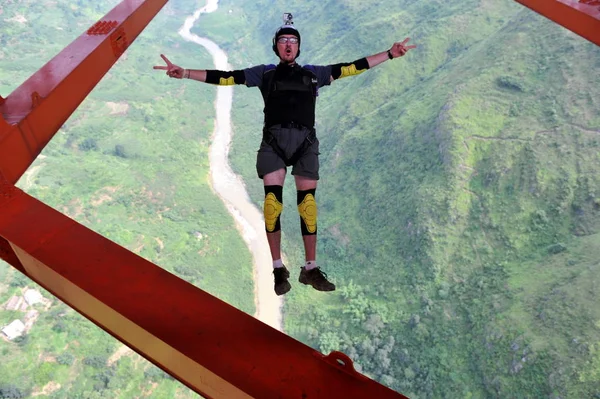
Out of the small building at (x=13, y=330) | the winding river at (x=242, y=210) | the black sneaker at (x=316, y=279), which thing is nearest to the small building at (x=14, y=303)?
the small building at (x=13, y=330)

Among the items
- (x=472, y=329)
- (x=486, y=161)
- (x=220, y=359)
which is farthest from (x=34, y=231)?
(x=486, y=161)

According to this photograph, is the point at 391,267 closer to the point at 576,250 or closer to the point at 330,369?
the point at 576,250

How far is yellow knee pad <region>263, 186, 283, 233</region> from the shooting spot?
516 cm

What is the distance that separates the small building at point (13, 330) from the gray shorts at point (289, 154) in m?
40.9

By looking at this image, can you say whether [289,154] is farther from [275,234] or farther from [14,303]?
[14,303]

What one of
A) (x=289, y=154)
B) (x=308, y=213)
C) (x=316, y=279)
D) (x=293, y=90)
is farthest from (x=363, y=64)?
(x=316, y=279)

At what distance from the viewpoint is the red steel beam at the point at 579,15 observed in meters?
6.19

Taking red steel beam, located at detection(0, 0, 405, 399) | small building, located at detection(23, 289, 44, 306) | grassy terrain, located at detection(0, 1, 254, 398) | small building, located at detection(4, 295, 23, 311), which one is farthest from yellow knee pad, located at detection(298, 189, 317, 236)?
small building, located at detection(23, 289, 44, 306)

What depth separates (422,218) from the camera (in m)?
39.2

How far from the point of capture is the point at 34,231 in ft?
9.58

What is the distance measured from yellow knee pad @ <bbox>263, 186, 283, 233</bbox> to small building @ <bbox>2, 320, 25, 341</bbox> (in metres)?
40.9

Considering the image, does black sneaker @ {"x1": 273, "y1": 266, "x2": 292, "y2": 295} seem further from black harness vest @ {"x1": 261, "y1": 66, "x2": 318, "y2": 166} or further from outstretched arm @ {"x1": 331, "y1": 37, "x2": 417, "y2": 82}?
outstretched arm @ {"x1": 331, "y1": 37, "x2": 417, "y2": 82}

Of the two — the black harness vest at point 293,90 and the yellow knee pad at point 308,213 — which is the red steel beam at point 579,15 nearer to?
the black harness vest at point 293,90

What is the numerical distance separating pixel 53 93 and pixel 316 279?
3435mm
